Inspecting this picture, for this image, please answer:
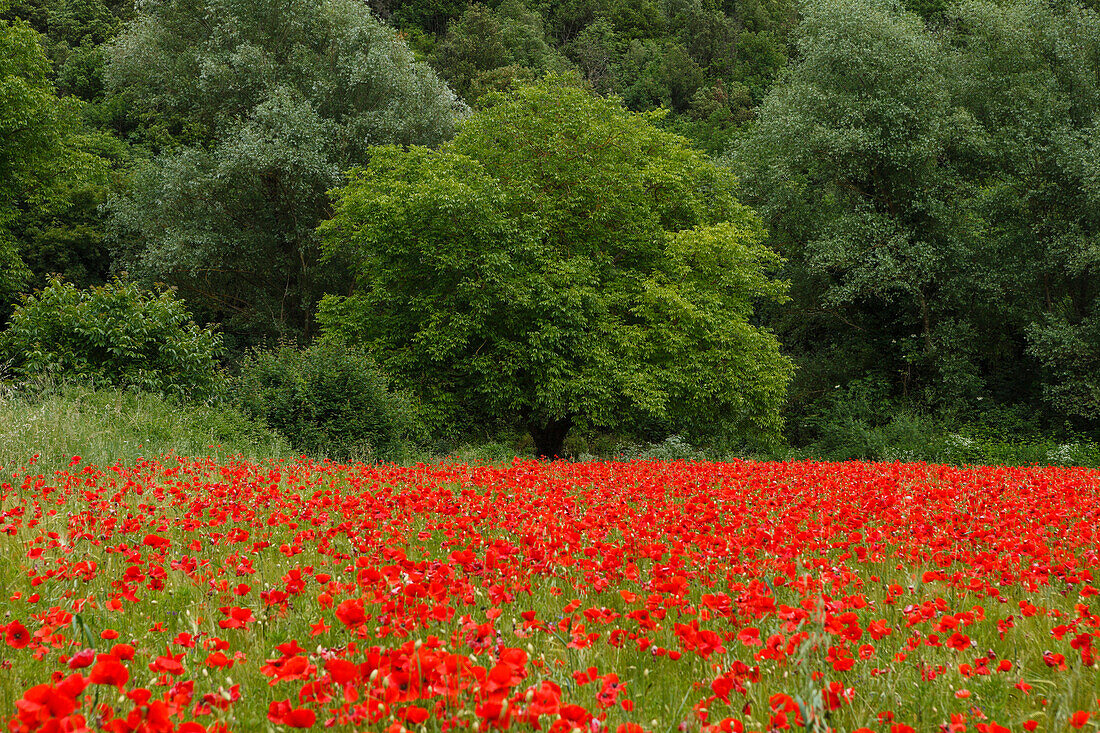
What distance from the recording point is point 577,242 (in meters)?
22.4

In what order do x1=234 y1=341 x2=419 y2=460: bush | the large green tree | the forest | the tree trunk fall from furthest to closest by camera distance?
the tree trunk < the large green tree < the forest < x1=234 y1=341 x2=419 y2=460: bush

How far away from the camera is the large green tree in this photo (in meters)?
19.9

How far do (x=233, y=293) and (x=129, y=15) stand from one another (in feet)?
80.4

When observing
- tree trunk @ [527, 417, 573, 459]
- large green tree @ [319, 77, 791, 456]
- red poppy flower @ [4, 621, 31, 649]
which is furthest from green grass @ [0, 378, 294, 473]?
tree trunk @ [527, 417, 573, 459]

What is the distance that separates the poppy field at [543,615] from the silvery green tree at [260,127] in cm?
2245

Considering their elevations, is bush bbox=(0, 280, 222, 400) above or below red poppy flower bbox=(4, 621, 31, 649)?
below

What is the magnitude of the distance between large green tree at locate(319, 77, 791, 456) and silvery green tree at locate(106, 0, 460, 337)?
16.5 feet

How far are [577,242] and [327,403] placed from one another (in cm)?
963

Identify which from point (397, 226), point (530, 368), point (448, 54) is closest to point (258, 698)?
point (530, 368)

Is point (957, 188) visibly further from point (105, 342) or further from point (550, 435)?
point (105, 342)

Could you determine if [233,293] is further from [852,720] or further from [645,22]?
[645,22]

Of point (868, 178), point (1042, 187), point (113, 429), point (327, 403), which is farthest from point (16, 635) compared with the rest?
point (868, 178)

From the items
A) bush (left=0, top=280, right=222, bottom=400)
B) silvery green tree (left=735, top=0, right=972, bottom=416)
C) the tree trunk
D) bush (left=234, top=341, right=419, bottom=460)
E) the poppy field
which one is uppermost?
silvery green tree (left=735, top=0, right=972, bottom=416)

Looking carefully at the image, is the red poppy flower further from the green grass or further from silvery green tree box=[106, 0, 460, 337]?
silvery green tree box=[106, 0, 460, 337]
